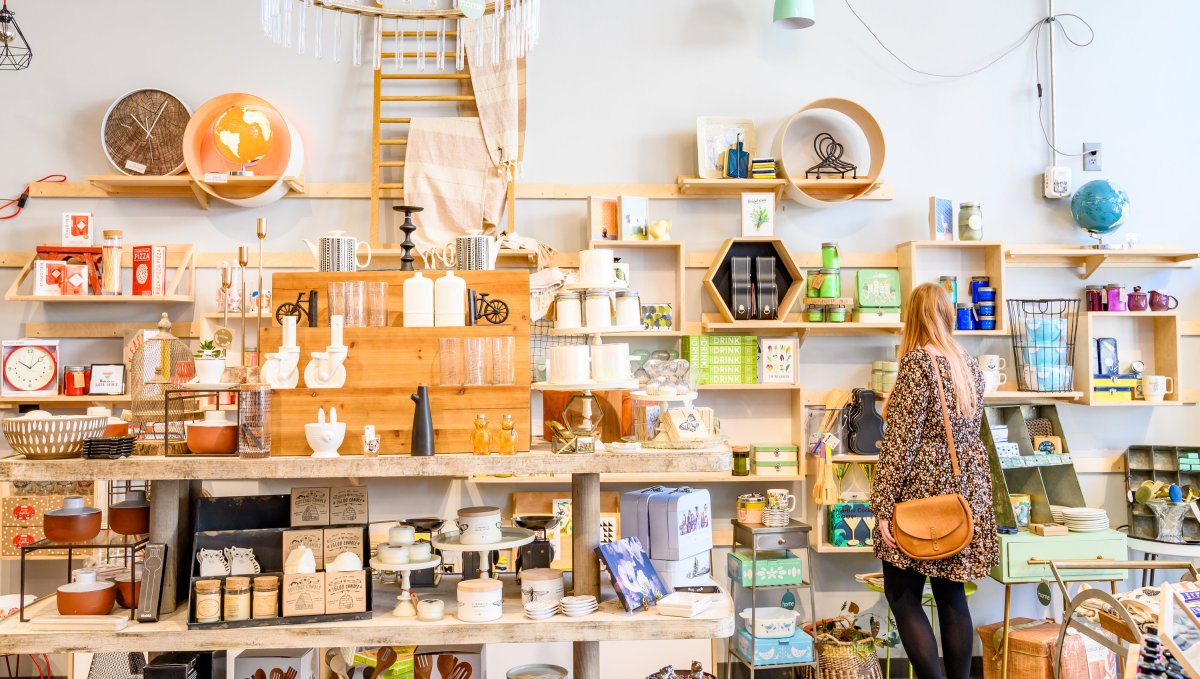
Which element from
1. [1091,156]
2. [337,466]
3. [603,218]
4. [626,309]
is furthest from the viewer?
[1091,156]

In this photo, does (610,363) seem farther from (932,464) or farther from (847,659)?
(847,659)

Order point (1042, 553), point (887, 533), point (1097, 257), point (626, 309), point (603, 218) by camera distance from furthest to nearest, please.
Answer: point (1097, 257)
point (603, 218)
point (1042, 553)
point (887, 533)
point (626, 309)

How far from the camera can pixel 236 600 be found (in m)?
2.30

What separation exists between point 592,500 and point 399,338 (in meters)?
0.67

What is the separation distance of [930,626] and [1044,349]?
192cm

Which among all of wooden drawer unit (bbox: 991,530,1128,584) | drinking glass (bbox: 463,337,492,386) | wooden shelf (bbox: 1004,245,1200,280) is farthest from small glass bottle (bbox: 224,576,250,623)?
wooden shelf (bbox: 1004,245,1200,280)

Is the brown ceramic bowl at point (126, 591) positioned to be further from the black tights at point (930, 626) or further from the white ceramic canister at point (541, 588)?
the black tights at point (930, 626)

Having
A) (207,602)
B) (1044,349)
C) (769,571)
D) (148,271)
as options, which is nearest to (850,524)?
(769,571)

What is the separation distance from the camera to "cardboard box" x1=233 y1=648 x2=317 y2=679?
252 cm

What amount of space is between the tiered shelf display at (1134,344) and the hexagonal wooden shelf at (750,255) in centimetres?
140

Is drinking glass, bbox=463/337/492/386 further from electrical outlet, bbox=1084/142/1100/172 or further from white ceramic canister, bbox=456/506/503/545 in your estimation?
electrical outlet, bbox=1084/142/1100/172

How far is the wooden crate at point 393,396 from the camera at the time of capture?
240 cm

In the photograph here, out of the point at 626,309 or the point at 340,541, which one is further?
the point at 626,309

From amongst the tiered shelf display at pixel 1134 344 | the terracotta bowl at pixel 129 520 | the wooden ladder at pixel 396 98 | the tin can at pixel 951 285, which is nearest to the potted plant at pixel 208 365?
the terracotta bowl at pixel 129 520
